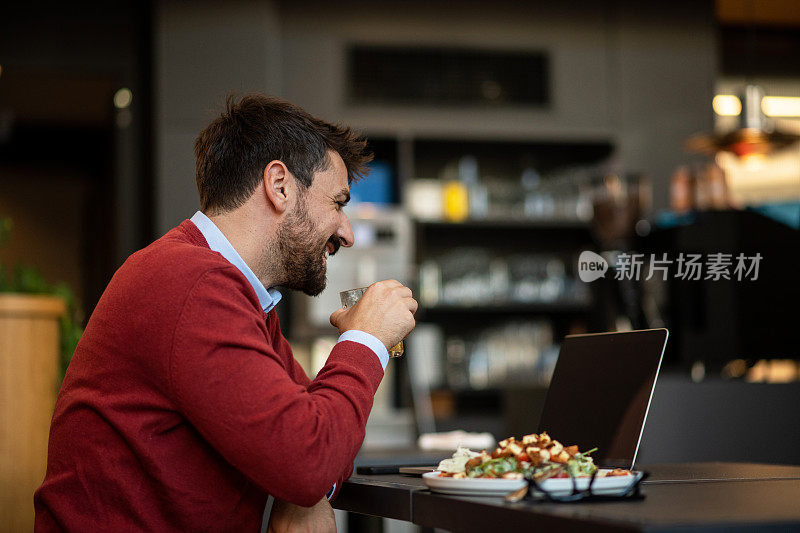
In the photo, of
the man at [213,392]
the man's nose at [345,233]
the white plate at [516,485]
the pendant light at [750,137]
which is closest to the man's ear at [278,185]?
the man at [213,392]

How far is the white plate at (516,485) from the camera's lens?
1027 mm

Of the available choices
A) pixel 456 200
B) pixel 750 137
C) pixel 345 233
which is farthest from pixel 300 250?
pixel 456 200

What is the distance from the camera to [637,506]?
0.96m

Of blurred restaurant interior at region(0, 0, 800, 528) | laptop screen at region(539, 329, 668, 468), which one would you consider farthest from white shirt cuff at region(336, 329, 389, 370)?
blurred restaurant interior at region(0, 0, 800, 528)

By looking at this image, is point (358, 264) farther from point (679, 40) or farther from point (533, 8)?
point (679, 40)

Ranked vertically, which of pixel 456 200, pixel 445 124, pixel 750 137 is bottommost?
pixel 456 200

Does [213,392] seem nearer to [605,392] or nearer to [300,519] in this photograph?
[300,519]

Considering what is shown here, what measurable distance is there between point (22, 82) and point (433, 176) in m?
2.69

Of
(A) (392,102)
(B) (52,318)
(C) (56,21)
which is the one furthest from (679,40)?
(B) (52,318)

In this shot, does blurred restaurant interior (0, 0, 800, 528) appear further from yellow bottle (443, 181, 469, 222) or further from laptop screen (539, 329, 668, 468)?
laptop screen (539, 329, 668, 468)

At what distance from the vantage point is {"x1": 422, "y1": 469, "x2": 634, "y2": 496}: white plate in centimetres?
103

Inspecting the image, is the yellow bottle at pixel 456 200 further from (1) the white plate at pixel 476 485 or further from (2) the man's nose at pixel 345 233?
(1) the white plate at pixel 476 485

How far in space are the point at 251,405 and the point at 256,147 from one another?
0.50 metres

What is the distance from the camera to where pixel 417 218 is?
16.5 feet
